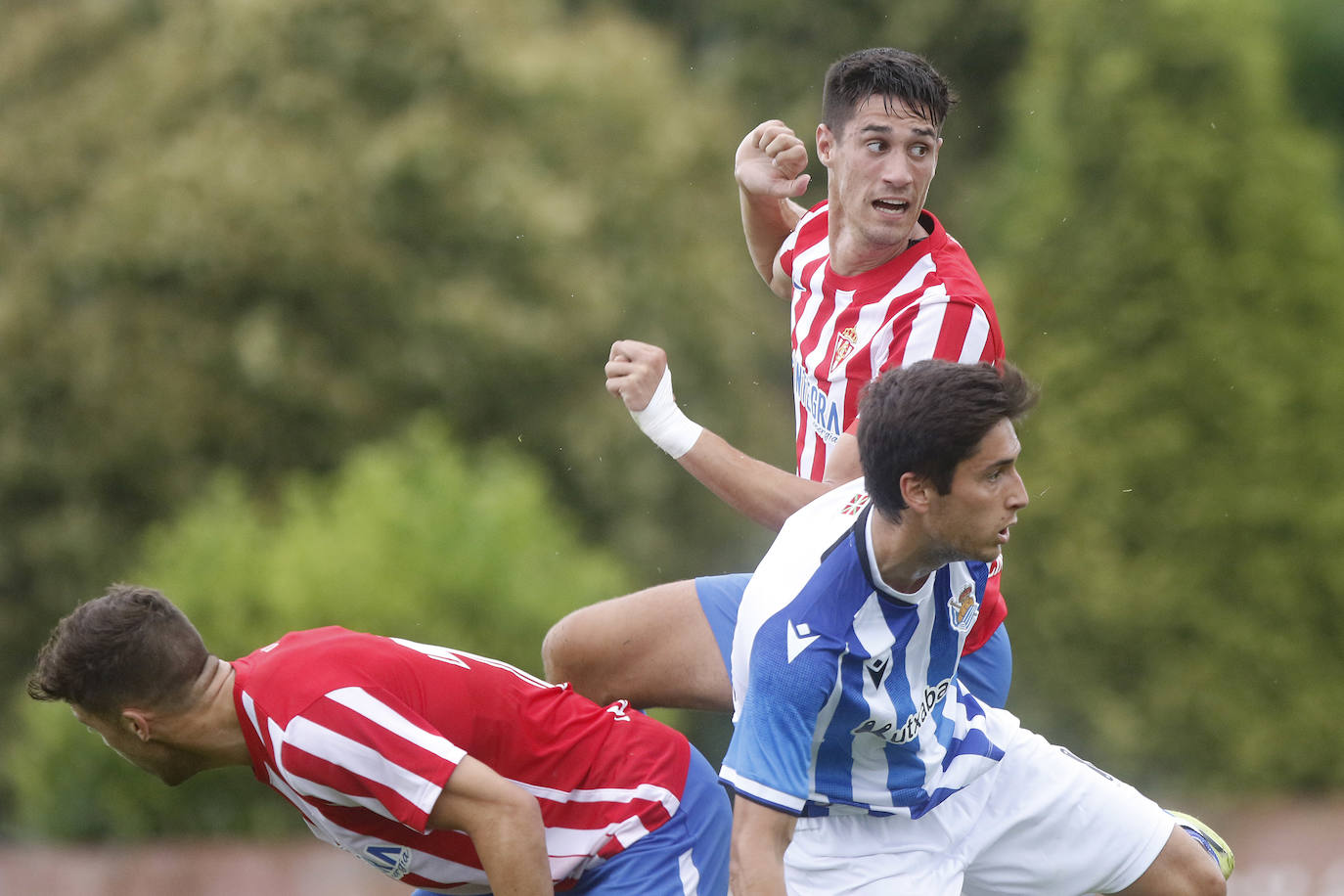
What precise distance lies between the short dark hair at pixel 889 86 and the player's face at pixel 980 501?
1.15 m

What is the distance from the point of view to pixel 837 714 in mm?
3971

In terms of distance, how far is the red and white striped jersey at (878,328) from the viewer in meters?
4.31

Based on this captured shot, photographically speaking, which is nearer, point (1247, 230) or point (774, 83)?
point (1247, 230)

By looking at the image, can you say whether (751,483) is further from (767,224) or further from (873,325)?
(767,224)

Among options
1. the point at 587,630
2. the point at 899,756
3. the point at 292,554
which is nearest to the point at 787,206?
the point at 587,630

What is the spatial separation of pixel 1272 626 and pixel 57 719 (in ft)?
28.2

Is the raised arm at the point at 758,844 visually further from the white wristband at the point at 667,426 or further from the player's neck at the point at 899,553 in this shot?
the white wristband at the point at 667,426

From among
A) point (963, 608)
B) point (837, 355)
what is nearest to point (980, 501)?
point (963, 608)

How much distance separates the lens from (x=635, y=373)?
4426mm

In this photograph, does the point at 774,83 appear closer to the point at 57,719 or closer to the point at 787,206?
the point at 57,719

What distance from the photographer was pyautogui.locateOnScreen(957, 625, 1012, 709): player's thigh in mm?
4656

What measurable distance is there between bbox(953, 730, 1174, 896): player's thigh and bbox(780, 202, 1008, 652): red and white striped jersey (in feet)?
1.30

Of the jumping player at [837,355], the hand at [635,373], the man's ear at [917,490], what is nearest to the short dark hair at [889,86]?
the jumping player at [837,355]

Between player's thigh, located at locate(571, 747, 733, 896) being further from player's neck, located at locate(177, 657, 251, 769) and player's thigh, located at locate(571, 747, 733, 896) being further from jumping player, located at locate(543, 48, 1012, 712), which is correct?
player's neck, located at locate(177, 657, 251, 769)
